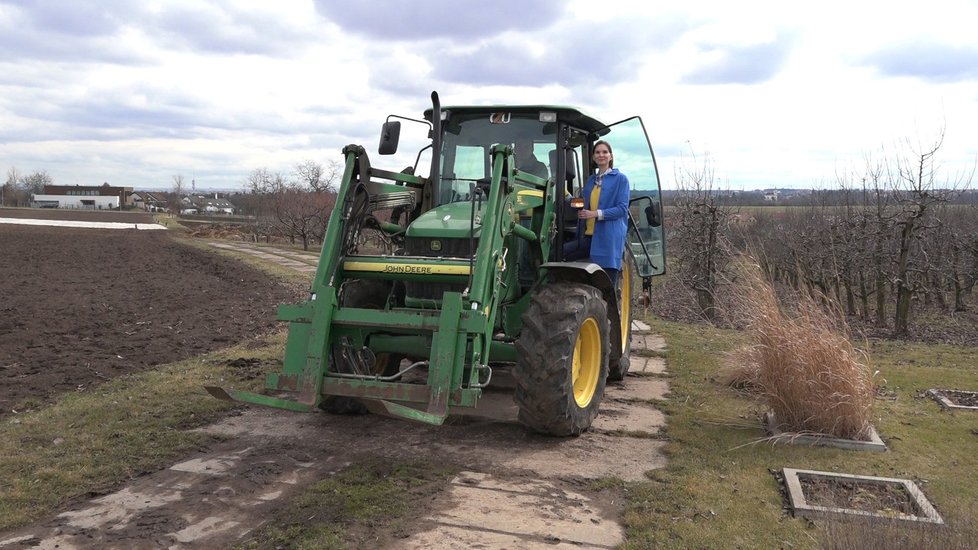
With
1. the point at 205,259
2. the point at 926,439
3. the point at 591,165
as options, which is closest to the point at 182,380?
the point at 591,165

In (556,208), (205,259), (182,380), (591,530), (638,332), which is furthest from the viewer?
(205,259)

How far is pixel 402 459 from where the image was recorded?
17.0 ft

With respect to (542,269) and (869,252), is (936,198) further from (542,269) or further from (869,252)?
(542,269)

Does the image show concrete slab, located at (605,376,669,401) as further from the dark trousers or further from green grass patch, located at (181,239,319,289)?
green grass patch, located at (181,239,319,289)

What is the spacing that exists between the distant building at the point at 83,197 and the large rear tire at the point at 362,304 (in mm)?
105541

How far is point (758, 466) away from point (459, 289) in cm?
247

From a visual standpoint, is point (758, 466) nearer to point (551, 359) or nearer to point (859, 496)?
point (859, 496)

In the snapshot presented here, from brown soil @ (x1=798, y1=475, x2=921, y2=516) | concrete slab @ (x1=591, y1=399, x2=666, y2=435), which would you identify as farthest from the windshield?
brown soil @ (x1=798, y1=475, x2=921, y2=516)

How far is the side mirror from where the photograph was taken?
20.2ft

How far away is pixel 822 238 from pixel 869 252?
5.69ft

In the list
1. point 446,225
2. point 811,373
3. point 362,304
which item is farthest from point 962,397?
point 362,304

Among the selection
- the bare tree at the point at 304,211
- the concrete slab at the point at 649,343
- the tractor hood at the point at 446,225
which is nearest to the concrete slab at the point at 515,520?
the tractor hood at the point at 446,225

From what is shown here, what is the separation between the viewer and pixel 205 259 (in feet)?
75.2

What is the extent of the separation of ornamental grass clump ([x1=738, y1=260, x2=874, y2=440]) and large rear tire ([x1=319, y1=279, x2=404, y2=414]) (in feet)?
10.1
